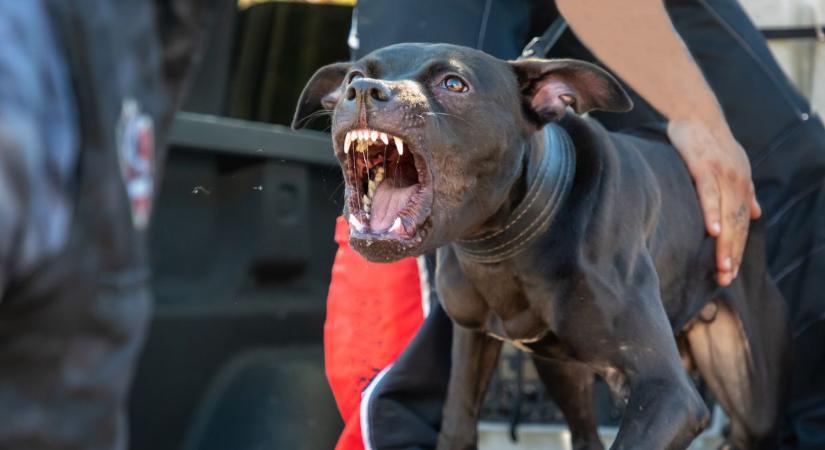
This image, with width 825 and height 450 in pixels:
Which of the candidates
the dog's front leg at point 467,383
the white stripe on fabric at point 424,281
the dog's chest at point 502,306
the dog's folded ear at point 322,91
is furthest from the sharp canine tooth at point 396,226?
the white stripe on fabric at point 424,281

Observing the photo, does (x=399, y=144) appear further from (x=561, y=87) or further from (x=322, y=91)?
(x=322, y=91)

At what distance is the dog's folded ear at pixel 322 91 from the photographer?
10.5 feet

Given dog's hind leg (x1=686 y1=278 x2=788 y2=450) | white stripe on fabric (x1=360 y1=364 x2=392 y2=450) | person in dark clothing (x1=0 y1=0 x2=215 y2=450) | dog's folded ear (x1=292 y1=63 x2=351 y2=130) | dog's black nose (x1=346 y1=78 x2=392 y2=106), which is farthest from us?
dog's hind leg (x1=686 y1=278 x2=788 y2=450)

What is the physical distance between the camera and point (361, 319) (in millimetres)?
3689

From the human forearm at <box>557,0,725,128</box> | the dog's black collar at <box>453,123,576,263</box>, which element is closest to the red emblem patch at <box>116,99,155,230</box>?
the dog's black collar at <box>453,123,576,263</box>

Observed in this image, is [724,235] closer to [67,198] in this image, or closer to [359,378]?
[359,378]

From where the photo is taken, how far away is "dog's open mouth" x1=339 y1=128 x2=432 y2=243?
2709mm

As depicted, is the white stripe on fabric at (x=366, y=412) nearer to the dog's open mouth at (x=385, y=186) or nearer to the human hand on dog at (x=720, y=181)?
the dog's open mouth at (x=385, y=186)

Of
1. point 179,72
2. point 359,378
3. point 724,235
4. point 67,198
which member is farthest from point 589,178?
point 67,198

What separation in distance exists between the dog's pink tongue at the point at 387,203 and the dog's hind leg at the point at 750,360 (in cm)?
143

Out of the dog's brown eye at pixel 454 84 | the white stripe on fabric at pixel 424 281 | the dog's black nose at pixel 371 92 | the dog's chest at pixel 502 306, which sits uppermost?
the dog's black nose at pixel 371 92

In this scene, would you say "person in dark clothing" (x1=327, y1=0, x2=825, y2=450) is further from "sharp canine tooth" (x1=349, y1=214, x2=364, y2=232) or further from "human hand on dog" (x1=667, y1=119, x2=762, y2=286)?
"sharp canine tooth" (x1=349, y1=214, x2=364, y2=232)

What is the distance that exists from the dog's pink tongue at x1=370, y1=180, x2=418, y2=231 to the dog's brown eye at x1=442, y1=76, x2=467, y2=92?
23 cm

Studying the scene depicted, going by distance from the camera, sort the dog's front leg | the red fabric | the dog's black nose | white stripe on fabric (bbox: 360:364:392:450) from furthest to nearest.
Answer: the red fabric < white stripe on fabric (bbox: 360:364:392:450) < the dog's front leg < the dog's black nose
